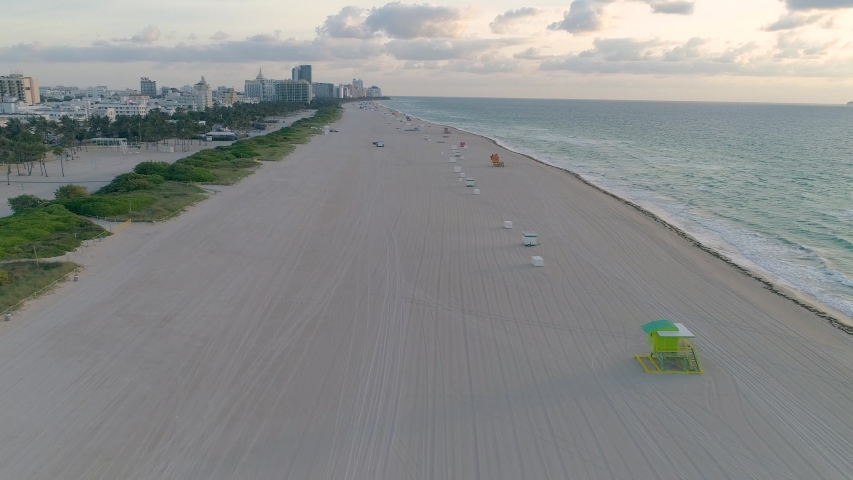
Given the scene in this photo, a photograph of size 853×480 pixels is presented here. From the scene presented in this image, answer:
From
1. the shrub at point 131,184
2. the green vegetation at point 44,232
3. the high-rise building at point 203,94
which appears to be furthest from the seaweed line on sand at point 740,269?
the high-rise building at point 203,94

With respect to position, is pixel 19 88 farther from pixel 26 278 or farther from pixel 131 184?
pixel 26 278

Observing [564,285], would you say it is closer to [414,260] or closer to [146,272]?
[414,260]

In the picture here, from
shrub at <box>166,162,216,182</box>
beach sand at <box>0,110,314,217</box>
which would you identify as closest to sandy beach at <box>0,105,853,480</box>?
shrub at <box>166,162,216,182</box>

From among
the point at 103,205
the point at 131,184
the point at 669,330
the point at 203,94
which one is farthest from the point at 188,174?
the point at 203,94

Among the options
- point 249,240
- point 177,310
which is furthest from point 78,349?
point 249,240

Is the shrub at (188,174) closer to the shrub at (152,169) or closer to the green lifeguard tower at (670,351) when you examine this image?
the shrub at (152,169)
